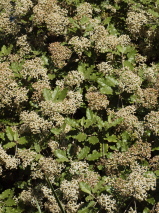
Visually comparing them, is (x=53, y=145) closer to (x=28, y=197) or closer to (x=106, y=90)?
(x=28, y=197)

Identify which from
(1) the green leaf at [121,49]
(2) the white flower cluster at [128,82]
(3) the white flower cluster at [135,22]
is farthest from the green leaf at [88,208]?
(3) the white flower cluster at [135,22]

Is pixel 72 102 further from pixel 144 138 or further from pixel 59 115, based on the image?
pixel 144 138

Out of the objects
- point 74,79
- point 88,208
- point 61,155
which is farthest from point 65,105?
point 88,208

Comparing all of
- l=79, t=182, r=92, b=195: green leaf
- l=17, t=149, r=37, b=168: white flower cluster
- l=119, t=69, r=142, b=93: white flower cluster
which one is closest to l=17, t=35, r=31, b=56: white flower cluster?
l=119, t=69, r=142, b=93: white flower cluster

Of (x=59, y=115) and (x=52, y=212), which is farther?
(x=59, y=115)

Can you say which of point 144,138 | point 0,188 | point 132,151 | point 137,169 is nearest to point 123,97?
point 144,138

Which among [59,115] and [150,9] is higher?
[150,9]
